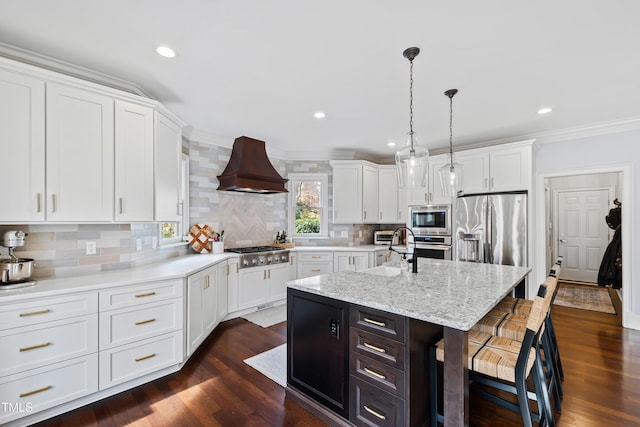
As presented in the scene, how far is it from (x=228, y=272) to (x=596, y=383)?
3.80m

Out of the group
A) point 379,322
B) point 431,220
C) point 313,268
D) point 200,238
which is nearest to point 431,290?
point 379,322

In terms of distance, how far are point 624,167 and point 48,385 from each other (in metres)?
6.14

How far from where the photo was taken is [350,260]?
4.75 metres

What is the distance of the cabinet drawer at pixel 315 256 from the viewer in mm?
4688

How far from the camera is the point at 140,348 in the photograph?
232 centimetres

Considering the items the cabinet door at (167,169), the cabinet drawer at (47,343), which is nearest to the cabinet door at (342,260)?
the cabinet door at (167,169)

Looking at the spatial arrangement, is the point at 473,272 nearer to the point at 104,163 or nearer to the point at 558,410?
the point at 558,410

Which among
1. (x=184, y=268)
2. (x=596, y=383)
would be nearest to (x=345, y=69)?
(x=184, y=268)

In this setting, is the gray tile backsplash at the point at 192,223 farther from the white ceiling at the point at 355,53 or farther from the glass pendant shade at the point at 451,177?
the glass pendant shade at the point at 451,177

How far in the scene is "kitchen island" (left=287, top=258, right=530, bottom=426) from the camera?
57.4 inches

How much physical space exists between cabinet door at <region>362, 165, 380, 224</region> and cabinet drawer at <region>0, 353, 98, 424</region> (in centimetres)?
407

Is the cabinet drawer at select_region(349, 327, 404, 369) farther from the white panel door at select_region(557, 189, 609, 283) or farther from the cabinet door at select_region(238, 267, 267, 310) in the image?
the white panel door at select_region(557, 189, 609, 283)

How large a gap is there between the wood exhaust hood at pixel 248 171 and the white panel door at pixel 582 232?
6.20m

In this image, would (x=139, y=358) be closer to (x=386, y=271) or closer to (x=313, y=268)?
(x=386, y=271)
